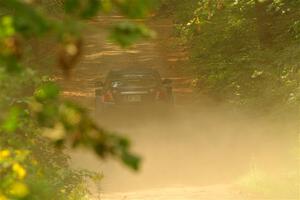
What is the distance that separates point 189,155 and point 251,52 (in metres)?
4.06

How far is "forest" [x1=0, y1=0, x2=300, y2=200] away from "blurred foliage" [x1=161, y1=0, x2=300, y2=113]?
0.03 m

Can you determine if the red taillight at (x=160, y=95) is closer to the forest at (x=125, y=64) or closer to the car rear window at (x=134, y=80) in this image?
the car rear window at (x=134, y=80)

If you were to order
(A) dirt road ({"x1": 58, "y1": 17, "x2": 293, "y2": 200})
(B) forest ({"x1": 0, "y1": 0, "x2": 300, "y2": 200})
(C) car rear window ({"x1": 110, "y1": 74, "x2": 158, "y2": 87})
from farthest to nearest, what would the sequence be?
(C) car rear window ({"x1": 110, "y1": 74, "x2": 158, "y2": 87}), (A) dirt road ({"x1": 58, "y1": 17, "x2": 293, "y2": 200}), (B) forest ({"x1": 0, "y1": 0, "x2": 300, "y2": 200})

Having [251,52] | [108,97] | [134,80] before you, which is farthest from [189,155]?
[251,52]

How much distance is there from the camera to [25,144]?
7117 millimetres

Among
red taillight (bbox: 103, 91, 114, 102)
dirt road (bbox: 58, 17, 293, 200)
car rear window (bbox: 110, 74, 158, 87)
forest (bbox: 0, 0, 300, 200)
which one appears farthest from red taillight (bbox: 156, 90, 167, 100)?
red taillight (bbox: 103, 91, 114, 102)

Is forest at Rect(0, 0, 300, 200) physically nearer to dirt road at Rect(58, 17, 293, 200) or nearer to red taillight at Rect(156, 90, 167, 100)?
dirt road at Rect(58, 17, 293, 200)

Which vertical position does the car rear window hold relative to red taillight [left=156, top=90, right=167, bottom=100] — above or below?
above

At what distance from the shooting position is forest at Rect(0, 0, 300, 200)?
2207 millimetres

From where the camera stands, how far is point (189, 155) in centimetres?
1831

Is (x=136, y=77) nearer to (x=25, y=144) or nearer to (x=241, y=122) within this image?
(x=241, y=122)

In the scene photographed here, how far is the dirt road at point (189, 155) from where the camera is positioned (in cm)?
1465

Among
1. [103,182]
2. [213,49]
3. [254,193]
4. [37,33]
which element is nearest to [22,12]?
[37,33]

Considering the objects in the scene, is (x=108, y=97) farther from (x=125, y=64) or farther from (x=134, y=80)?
(x=125, y=64)
